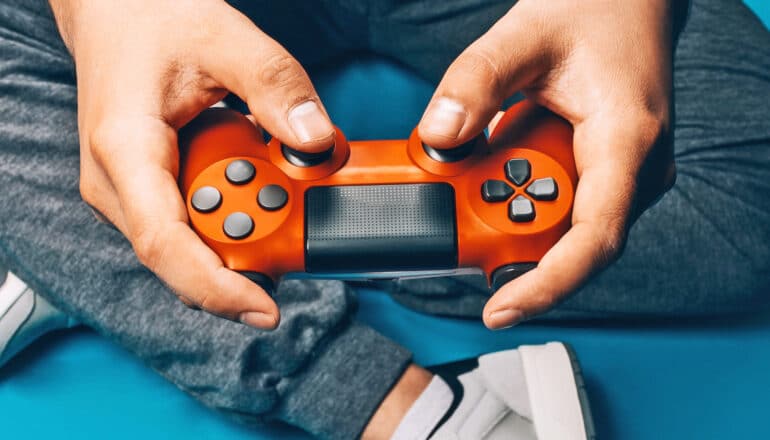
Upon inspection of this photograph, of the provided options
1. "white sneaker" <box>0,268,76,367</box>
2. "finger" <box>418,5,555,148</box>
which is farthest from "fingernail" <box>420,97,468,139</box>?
"white sneaker" <box>0,268,76,367</box>

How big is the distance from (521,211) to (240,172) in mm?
183

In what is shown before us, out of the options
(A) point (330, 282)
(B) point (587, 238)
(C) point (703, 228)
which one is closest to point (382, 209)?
(B) point (587, 238)

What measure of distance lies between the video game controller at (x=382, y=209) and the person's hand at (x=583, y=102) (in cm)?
2

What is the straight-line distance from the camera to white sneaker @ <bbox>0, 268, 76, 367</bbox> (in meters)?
0.66

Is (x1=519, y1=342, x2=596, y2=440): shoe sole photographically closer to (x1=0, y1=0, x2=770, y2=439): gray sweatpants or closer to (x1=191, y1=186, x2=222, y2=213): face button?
(x1=0, y1=0, x2=770, y2=439): gray sweatpants

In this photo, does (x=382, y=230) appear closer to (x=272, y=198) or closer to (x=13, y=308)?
(x=272, y=198)

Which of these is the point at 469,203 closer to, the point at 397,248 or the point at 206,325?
the point at 397,248

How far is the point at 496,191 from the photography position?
0.41 metres

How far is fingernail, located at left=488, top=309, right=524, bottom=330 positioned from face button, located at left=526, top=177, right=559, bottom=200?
2.9 inches

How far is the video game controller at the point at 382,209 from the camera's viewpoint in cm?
41

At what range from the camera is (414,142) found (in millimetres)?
441

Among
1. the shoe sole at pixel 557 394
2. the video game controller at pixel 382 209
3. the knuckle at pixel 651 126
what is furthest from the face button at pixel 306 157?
the shoe sole at pixel 557 394

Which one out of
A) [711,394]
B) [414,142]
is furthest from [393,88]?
[711,394]

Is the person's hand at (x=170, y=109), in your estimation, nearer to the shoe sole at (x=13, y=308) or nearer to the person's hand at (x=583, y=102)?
the person's hand at (x=583, y=102)
